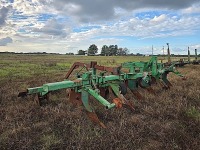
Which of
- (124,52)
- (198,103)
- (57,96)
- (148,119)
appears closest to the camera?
(148,119)

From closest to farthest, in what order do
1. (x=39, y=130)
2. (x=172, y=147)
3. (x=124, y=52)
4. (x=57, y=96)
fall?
(x=172, y=147) < (x=39, y=130) < (x=57, y=96) < (x=124, y=52)

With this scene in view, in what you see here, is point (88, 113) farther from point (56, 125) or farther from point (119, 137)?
point (119, 137)

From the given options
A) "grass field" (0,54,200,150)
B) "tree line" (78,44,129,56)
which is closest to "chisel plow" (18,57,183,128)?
"grass field" (0,54,200,150)

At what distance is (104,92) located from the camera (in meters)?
7.67

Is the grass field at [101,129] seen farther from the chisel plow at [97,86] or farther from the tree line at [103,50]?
the tree line at [103,50]

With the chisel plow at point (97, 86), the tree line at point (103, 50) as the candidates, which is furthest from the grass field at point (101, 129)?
the tree line at point (103, 50)

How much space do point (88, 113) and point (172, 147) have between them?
2270mm

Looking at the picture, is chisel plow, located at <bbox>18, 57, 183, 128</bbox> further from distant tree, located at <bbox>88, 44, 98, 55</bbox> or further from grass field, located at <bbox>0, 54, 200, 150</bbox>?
distant tree, located at <bbox>88, 44, 98, 55</bbox>

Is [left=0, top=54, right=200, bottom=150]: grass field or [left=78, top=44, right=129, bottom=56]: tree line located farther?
Answer: [left=78, top=44, right=129, bottom=56]: tree line

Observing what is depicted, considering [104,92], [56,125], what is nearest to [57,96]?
[104,92]

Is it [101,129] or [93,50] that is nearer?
[101,129]

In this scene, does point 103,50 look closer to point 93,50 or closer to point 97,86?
point 93,50

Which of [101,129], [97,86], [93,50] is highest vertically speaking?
[93,50]

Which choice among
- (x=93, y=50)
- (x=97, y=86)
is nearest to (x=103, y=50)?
(x=93, y=50)
